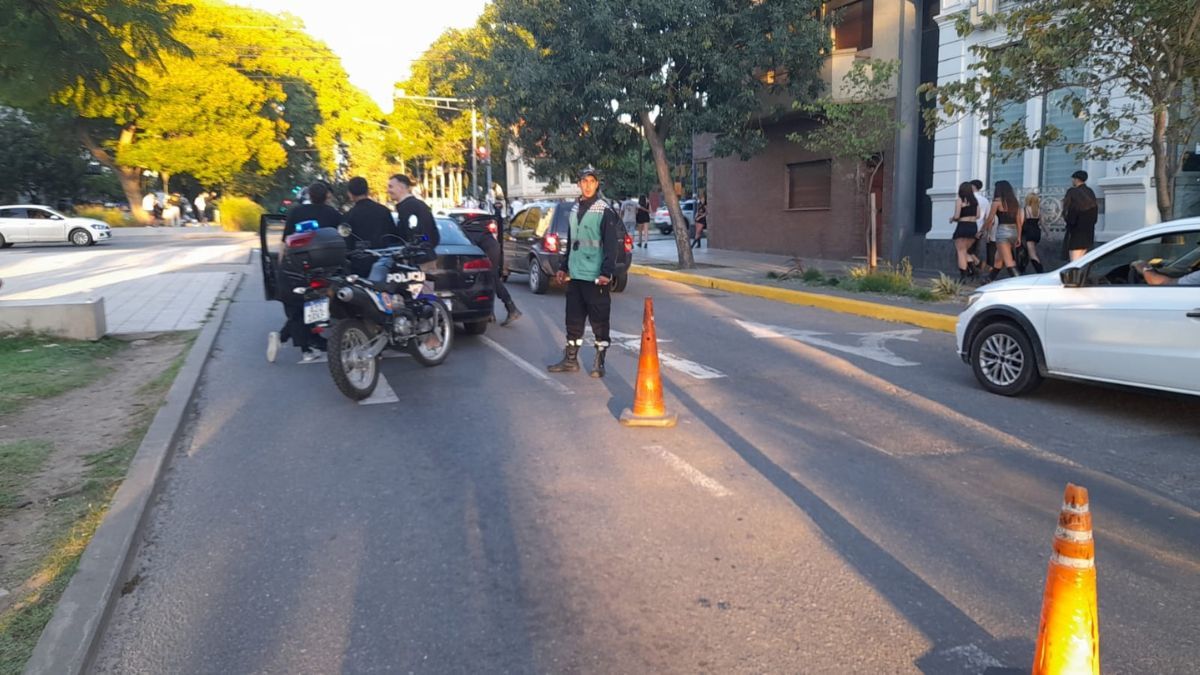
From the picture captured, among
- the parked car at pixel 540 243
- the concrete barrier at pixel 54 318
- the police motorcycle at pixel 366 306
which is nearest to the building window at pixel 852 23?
the parked car at pixel 540 243

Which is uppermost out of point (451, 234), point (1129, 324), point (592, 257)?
point (451, 234)

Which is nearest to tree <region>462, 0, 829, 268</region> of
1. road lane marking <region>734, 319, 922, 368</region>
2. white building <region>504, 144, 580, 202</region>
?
road lane marking <region>734, 319, 922, 368</region>

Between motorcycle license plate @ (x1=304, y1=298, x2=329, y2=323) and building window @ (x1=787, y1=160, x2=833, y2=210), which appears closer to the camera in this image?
motorcycle license plate @ (x1=304, y1=298, x2=329, y2=323)

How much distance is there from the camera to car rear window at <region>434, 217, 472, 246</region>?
10359mm

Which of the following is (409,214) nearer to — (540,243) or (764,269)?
(540,243)

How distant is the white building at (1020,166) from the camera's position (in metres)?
13.7

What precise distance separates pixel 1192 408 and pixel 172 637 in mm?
7434

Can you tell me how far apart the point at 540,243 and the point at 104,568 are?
11.6 m

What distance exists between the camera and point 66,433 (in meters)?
6.28

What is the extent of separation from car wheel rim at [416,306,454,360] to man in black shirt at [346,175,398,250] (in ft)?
2.84

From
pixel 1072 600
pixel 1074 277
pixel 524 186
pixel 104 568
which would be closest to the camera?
pixel 1072 600

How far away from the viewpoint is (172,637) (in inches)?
140

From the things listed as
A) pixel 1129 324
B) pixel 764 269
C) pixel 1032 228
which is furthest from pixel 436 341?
pixel 764 269

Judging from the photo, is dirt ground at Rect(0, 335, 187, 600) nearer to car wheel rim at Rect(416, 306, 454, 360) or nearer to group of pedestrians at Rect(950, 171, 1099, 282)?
car wheel rim at Rect(416, 306, 454, 360)
